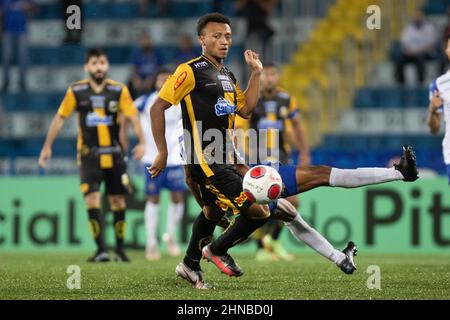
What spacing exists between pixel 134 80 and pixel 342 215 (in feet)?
15.6

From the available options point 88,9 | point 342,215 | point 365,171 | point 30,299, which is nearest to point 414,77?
point 342,215

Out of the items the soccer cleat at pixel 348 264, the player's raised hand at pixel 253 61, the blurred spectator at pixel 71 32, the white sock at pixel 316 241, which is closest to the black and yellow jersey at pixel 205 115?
the player's raised hand at pixel 253 61

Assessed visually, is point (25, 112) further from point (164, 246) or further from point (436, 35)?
point (436, 35)

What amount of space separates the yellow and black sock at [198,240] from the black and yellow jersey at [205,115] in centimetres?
56

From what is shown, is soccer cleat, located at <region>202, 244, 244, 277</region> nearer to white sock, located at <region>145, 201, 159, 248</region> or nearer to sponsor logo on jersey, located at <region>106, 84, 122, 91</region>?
sponsor logo on jersey, located at <region>106, 84, 122, 91</region>

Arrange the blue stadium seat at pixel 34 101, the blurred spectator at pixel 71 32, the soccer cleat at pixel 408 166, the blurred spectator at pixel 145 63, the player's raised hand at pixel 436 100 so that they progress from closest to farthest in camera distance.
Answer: the soccer cleat at pixel 408 166, the player's raised hand at pixel 436 100, the blurred spectator at pixel 145 63, the blue stadium seat at pixel 34 101, the blurred spectator at pixel 71 32

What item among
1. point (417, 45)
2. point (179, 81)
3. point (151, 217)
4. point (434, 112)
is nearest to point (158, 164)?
point (179, 81)

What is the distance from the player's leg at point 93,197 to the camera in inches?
486

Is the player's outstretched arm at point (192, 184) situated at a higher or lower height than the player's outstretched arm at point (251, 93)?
lower

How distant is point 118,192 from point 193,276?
164 inches

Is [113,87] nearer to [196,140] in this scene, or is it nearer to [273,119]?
[273,119]

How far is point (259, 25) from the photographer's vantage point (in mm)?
18469

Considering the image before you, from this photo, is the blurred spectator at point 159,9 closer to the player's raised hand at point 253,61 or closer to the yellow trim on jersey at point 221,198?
the player's raised hand at point 253,61

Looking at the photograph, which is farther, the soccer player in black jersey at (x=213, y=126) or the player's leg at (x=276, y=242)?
the player's leg at (x=276, y=242)
